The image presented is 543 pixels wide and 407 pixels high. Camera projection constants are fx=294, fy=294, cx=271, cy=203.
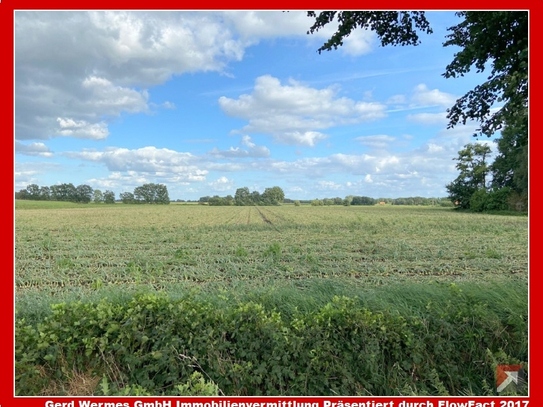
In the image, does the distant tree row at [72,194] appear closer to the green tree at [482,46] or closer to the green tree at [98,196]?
the green tree at [98,196]

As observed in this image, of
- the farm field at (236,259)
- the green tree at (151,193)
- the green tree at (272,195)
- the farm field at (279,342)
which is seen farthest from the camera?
the farm field at (236,259)

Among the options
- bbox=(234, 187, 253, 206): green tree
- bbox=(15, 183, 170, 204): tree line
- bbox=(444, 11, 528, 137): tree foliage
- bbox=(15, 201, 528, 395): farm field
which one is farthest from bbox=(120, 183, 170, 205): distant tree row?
bbox=(444, 11, 528, 137): tree foliage

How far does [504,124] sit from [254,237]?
36.1 feet

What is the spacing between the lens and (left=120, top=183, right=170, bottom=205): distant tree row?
4590 millimetres

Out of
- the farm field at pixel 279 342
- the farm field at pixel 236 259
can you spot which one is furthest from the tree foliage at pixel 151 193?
the farm field at pixel 279 342

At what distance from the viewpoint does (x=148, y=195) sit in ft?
15.6

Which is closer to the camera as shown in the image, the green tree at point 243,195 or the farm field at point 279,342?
the farm field at point 279,342

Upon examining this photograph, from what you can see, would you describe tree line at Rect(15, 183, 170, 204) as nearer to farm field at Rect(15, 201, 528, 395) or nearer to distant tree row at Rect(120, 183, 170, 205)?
distant tree row at Rect(120, 183, 170, 205)

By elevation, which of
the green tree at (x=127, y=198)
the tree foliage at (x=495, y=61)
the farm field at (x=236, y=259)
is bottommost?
the farm field at (x=236, y=259)

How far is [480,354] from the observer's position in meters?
3.14

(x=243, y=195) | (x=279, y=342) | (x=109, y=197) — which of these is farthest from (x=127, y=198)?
(x=279, y=342)

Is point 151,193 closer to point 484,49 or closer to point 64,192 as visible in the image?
point 64,192

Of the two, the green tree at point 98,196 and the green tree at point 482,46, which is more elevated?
the green tree at point 482,46

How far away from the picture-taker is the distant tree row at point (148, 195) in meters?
4.59
